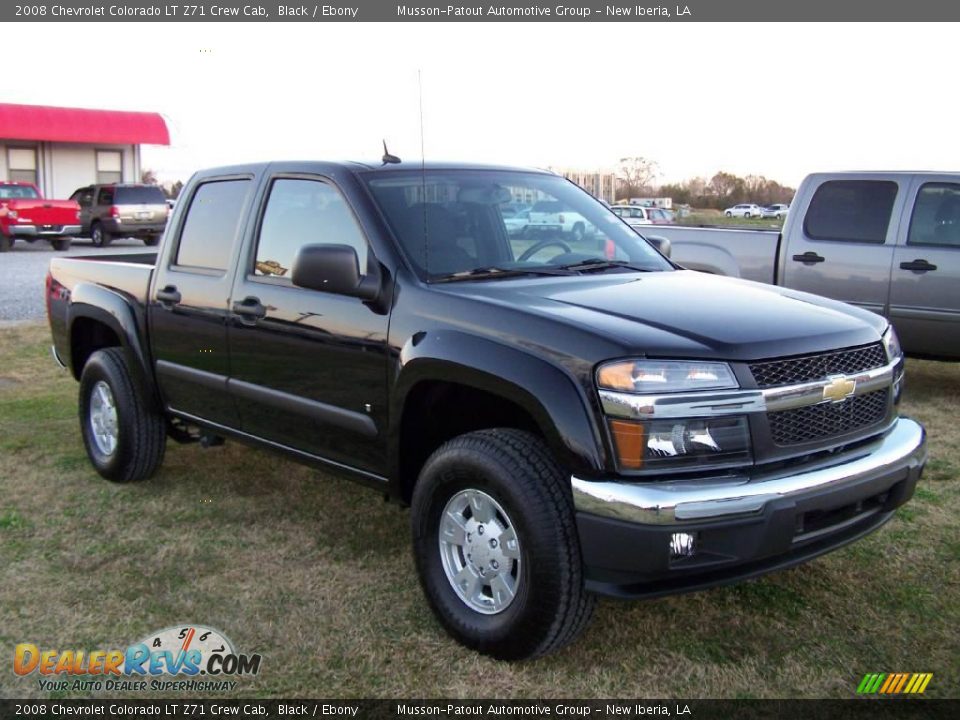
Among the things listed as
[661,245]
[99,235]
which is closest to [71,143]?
[99,235]

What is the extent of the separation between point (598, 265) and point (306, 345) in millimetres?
1338

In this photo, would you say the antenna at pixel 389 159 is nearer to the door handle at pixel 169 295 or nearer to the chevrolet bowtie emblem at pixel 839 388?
the door handle at pixel 169 295

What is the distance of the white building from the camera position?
3194cm

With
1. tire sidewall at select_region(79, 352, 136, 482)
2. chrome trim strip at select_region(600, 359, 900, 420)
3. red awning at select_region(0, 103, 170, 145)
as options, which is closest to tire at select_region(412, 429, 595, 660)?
chrome trim strip at select_region(600, 359, 900, 420)

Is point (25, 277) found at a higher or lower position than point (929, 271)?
lower

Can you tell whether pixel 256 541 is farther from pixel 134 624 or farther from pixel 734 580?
pixel 734 580

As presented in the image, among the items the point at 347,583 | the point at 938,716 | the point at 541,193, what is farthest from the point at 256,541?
the point at 938,716

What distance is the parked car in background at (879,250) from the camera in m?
7.64

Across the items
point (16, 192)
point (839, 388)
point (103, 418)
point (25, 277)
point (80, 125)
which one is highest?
point (80, 125)

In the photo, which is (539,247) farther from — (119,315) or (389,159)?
(119,315)

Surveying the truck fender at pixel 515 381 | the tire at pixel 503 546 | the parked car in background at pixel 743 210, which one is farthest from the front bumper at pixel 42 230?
the parked car in background at pixel 743 210

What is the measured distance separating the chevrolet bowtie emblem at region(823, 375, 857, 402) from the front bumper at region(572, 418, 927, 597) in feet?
0.78

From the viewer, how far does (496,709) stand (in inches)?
129

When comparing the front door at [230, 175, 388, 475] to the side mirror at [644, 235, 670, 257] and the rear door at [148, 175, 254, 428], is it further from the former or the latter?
the side mirror at [644, 235, 670, 257]
